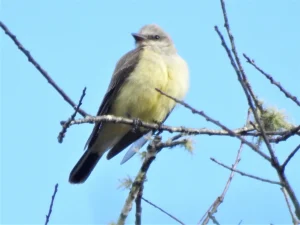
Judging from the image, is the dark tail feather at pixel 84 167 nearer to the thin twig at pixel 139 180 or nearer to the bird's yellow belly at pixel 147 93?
the bird's yellow belly at pixel 147 93

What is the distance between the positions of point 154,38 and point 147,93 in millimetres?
1292

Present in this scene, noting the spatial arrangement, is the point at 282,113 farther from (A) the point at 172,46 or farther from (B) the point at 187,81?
(A) the point at 172,46

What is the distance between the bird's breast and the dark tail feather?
574 mm

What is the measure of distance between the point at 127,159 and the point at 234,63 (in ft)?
10.2

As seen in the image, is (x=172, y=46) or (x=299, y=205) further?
(x=172, y=46)

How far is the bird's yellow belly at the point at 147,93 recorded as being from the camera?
249 inches

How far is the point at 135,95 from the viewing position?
21.1 feet

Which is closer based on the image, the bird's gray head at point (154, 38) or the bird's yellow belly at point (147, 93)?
the bird's yellow belly at point (147, 93)

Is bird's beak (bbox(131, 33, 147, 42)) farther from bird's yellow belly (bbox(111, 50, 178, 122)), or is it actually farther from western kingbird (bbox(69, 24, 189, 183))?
bird's yellow belly (bbox(111, 50, 178, 122))

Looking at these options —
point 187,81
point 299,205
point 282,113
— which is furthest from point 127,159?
point 299,205

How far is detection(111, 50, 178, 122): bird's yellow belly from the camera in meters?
6.34

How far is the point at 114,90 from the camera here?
6754 mm

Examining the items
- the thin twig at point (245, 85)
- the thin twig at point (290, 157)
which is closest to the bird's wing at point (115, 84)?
the thin twig at point (245, 85)

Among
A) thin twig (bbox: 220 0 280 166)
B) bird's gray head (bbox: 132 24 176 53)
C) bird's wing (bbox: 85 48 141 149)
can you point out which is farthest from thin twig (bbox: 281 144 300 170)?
bird's gray head (bbox: 132 24 176 53)
